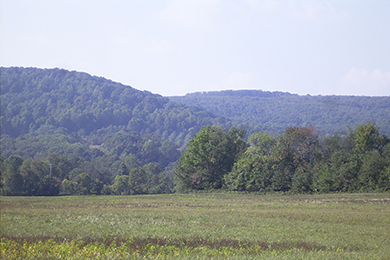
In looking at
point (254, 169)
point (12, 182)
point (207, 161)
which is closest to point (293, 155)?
point (254, 169)

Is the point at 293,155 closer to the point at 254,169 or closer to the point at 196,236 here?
the point at 254,169

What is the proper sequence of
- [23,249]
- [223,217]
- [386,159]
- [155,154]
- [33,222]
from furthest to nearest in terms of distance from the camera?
[155,154], [386,159], [223,217], [33,222], [23,249]

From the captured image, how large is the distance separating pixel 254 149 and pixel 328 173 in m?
13.7

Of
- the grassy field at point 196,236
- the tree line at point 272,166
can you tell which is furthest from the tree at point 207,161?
the grassy field at point 196,236

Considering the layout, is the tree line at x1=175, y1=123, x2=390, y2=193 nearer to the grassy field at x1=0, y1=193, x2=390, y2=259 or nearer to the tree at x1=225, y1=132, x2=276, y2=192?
the tree at x1=225, y1=132, x2=276, y2=192

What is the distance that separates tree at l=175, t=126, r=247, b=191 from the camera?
66.1m

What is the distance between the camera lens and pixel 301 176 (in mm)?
56094

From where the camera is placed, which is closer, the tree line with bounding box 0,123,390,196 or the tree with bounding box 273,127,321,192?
the tree line with bounding box 0,123,390,196

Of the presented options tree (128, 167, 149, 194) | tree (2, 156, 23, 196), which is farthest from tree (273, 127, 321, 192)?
tree (2, 156, 23, 196)

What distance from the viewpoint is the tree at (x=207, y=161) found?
66.1 metres

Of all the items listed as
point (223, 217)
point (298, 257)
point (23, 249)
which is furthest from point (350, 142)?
point (23, 249)

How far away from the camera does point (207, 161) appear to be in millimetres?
68125

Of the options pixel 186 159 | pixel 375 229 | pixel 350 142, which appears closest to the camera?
pixel 375 229

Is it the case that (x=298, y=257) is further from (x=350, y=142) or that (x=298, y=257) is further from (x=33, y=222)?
(x=350, y=142)
